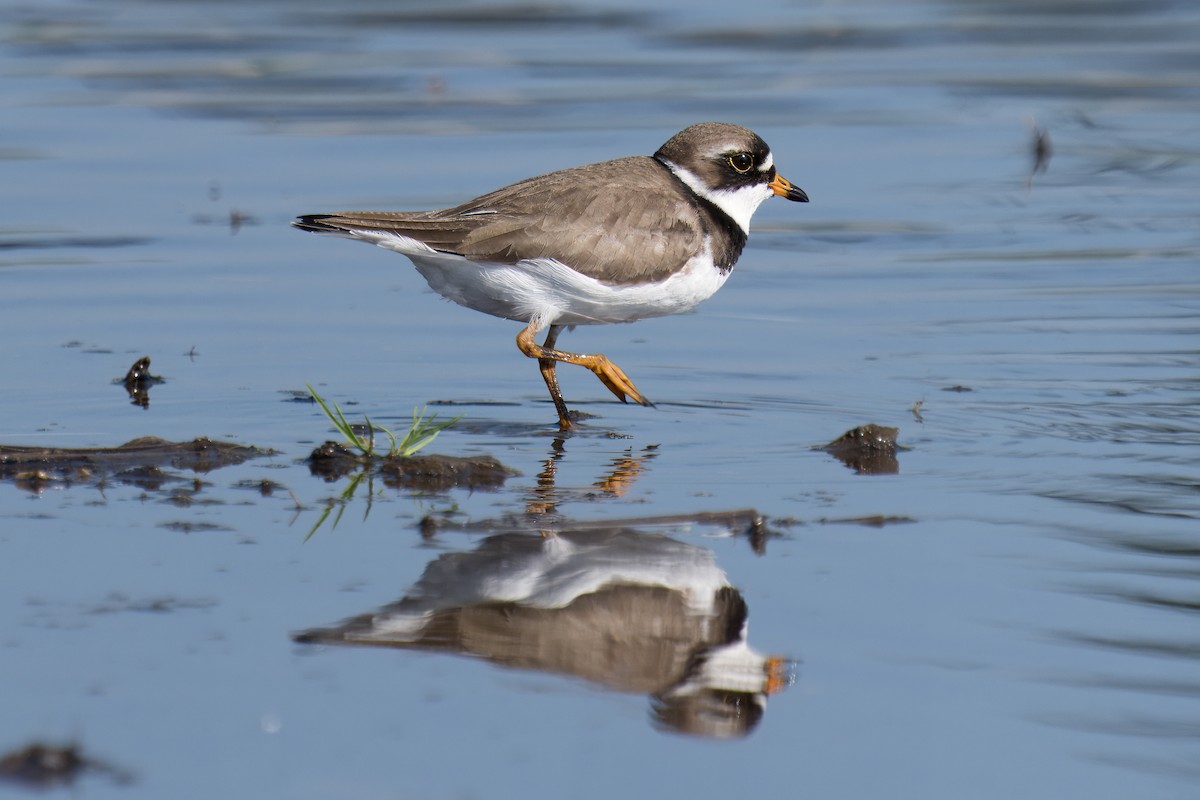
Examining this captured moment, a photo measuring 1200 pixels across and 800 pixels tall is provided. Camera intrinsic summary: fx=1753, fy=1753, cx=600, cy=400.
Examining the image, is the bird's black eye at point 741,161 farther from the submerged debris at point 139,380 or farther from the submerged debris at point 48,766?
the submerged debris at point 48,766

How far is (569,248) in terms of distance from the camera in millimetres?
8008

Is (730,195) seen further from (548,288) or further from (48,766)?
(48,766)

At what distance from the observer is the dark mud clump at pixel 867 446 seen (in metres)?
7.07

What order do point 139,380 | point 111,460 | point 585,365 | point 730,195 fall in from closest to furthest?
point 111,460 < point 585,365 < point 139,380 < point 730,195

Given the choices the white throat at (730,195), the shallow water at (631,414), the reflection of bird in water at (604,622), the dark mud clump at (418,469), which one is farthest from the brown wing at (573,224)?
the reflection of bird in water at (604,622)

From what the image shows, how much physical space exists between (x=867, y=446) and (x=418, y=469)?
184 cm

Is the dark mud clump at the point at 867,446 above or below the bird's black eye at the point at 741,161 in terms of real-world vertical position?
below

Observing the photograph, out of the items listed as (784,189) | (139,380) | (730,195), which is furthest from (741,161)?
(139,380)

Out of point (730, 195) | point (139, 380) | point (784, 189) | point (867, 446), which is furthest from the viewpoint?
point (784, 189)

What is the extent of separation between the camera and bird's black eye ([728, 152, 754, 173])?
8.80 metres

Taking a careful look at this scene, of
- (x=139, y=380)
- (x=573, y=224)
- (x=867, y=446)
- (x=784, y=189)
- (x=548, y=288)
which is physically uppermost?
(x=784, y=189)

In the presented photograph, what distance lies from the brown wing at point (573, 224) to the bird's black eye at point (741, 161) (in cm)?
51

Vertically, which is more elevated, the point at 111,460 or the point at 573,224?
the point at 573,224

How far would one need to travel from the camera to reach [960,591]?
5.53 meters
